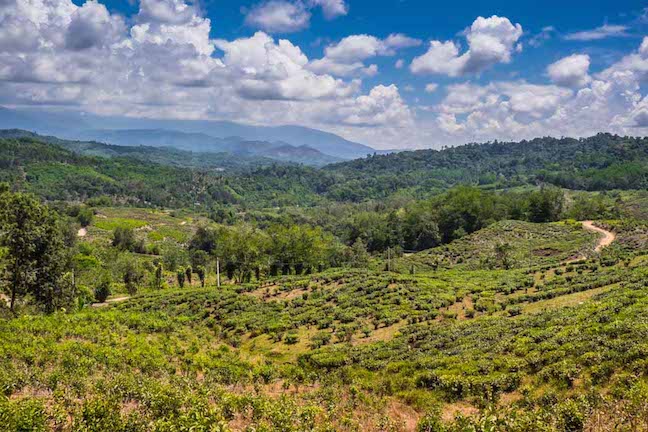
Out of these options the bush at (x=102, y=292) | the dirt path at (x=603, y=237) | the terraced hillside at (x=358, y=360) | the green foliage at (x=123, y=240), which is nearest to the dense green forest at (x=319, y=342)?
the terraced hillside at (x=358, y=360)

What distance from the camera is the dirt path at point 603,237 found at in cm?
6588

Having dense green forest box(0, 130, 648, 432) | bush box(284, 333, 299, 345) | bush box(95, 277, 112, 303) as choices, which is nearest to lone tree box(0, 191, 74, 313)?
dense green forest box(0, 130, 648, 432)

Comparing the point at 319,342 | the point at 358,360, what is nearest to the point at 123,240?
the point at 319,342

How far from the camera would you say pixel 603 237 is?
7225cm

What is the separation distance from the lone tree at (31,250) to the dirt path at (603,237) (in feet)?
222

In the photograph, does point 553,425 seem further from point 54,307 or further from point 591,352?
point 54,307

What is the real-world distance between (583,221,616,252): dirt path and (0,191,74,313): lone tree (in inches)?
2665

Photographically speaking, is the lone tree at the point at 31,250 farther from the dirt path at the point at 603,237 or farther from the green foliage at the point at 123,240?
the green foliage at the point at 123,240

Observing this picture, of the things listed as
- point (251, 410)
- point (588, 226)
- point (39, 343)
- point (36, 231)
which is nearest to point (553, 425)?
point (251, 410)

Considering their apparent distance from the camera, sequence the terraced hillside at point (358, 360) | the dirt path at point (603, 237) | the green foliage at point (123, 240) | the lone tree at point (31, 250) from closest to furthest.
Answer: the terraced hillside at point (358, 360)
the lone tree at point (31, 250)
the dirt path at point (603, 237)
the green foliage at point (123, 240)

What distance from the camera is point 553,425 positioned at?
10.5 metres

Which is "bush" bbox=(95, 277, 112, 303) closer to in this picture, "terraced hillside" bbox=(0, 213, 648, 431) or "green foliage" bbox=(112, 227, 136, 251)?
"terraced hillside" bbox=(0, 213, 648, 431)

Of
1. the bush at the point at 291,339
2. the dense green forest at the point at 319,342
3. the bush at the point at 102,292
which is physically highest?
the dense green forest at the point at 319,342

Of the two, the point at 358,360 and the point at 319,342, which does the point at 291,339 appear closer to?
the point at 319,342
